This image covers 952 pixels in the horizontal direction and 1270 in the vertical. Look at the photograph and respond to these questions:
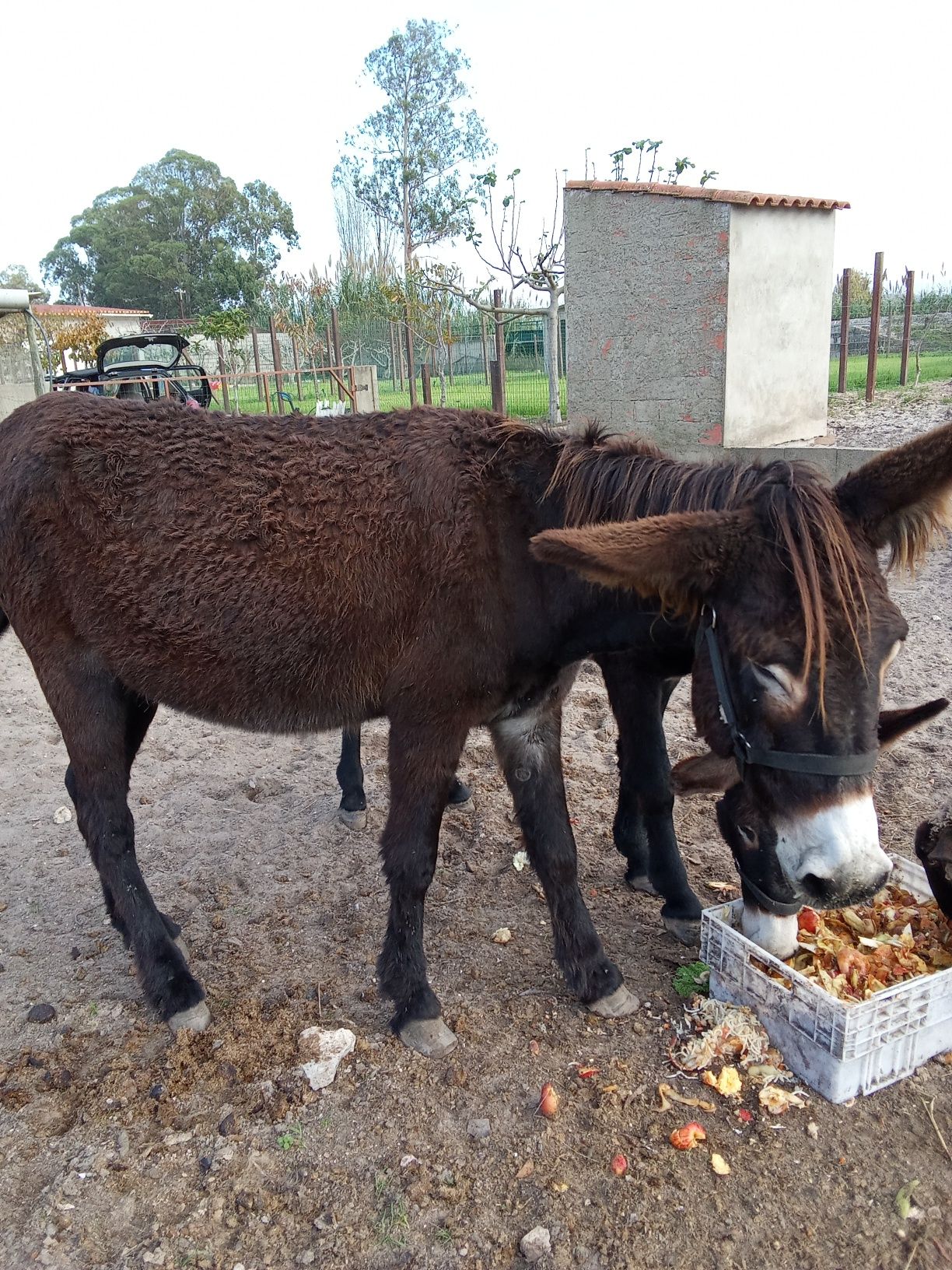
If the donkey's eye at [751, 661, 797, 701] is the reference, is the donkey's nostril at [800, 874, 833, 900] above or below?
below

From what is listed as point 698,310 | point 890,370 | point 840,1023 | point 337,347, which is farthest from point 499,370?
point 840,1023

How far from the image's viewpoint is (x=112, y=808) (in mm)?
2893

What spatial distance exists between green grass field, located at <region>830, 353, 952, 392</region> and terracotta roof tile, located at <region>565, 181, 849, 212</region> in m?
6.07

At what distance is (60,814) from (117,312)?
141ft

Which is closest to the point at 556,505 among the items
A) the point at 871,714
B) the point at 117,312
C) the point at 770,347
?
the point at 871,714

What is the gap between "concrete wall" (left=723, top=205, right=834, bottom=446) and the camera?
303 inches

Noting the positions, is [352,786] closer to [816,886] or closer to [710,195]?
[816,886]

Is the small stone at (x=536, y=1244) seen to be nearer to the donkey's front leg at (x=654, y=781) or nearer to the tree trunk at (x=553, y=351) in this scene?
the donkey's front leg at (x=654, y=781)

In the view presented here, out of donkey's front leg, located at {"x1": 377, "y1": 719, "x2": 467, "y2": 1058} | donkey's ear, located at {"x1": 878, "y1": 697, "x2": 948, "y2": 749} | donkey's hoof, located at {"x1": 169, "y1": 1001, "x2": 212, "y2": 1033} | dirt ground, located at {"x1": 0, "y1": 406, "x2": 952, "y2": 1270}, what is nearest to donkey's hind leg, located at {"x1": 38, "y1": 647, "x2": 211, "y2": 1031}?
donkey's hoof, located at {"x1": 169, "y1": 1001, "x2": 212, "y2": 1033}

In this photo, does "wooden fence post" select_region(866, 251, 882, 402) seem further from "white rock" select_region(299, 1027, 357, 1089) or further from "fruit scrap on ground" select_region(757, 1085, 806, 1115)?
"white rock" select_region(299, 1027, 357, 1089)

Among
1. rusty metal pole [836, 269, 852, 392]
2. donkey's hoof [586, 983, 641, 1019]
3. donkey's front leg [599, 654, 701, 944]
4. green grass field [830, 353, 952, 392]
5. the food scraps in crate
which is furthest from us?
green grass field [830, 353, 952, 392]

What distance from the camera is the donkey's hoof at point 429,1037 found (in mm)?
2553

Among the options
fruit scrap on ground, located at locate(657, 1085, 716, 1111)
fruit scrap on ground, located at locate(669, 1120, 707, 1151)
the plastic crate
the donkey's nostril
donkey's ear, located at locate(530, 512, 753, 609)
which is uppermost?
donkey's ear, located at locate(530, 512, 753, 609)

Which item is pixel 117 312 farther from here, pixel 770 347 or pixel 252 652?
pixel 252 652
